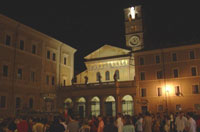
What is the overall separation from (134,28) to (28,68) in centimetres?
2700

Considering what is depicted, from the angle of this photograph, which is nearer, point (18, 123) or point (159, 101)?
point (18, 123)

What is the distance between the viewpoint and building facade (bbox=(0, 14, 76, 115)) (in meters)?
32.5

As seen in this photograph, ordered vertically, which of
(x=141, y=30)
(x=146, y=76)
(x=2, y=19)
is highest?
(x=141, y=30)

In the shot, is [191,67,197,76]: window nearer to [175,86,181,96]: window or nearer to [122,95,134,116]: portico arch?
[175,86,181,96]: window

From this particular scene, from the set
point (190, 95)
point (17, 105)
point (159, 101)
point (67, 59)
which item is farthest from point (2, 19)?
point (190, 95)

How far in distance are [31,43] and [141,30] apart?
25.5m

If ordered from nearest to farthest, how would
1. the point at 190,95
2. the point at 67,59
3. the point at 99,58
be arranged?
the point at 190,95 < the point at 67,59 < the point at 99,58

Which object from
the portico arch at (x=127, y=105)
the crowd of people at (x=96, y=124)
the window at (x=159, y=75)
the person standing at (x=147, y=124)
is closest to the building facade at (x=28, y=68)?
the portico arch at (x=127, y=105)

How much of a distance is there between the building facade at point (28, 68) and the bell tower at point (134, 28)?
15589 mm

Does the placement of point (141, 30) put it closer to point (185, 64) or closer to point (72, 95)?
point (185, 64)

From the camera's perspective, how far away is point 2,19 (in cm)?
3250

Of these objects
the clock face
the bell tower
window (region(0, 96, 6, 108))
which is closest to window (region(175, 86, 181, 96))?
the bell tower

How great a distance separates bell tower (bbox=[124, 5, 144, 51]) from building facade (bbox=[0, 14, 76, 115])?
614 inches

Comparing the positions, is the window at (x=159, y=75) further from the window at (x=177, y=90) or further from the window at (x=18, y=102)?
the window at (x=18, y=102)
